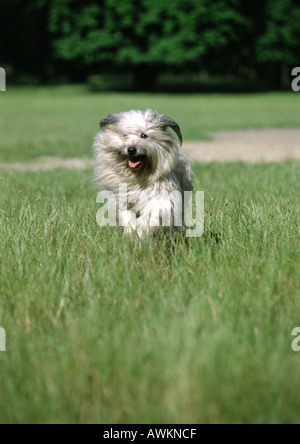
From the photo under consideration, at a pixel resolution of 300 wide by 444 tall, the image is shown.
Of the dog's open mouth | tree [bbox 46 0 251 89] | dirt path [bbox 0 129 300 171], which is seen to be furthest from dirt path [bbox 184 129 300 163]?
tree [bbox 46 0 251 89]

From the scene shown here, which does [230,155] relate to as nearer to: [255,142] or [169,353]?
[255,142]

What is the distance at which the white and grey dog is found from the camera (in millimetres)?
4000

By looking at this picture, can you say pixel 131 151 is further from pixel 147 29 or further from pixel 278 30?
pixel 278 30

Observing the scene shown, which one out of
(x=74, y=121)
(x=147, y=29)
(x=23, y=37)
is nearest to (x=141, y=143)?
(x=74, y=121)

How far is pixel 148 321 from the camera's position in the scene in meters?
2.61

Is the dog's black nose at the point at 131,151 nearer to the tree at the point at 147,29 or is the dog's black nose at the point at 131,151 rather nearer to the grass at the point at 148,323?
the grass at the point at 148,323

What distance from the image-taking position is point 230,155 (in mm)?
10734

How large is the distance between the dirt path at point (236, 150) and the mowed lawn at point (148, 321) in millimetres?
4661

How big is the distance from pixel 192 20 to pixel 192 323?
3146 centimetres

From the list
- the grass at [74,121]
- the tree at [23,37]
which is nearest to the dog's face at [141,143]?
the grass at [74,121]

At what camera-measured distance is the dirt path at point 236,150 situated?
962 cm

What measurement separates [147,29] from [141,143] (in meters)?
30.4

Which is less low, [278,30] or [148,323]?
[278,30]

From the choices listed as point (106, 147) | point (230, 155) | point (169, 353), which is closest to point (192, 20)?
point (230, 155)
